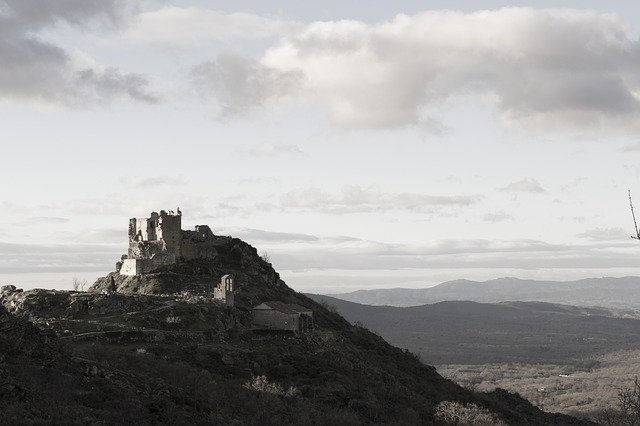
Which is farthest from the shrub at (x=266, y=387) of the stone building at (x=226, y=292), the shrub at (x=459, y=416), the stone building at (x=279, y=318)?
the stone building at (x=226, y=292)

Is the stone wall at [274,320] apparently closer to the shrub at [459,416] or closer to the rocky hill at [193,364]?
the rocky hill at [193,364]

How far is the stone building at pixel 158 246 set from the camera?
126 metres

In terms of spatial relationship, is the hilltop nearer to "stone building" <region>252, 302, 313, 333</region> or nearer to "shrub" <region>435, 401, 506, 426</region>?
"shrub" <region>435, 401, 506, 426</region>

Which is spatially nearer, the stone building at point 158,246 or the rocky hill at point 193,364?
the rocky hill at point 193,364

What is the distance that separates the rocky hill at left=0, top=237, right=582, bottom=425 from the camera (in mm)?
52969

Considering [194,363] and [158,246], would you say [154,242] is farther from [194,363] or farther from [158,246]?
[194,363]

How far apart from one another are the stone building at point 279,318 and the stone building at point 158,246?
83.5 feet

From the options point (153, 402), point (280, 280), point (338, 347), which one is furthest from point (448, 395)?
point (153, 402)

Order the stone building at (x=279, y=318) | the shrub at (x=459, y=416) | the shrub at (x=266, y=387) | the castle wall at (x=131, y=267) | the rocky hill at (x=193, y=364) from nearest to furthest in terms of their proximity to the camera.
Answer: the rocky hill at (x=193, y=364) < the shrub at (x=266, y=387) < the shrub at (x=459, y=416) < the stone building at (x=279, y=318) < the castle wall at (x=131, y=267)

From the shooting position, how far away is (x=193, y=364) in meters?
82.8

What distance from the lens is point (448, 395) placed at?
118 meters

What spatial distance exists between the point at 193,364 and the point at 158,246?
49.2 metres

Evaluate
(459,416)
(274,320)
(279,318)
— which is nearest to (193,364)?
(274,320)

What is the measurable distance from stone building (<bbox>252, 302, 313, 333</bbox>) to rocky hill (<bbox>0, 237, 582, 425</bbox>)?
1504 mm
